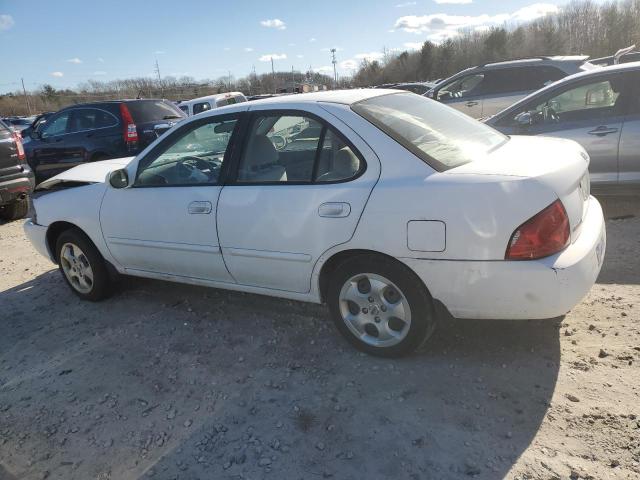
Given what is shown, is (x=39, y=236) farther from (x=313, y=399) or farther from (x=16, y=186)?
(x=16, y=186)

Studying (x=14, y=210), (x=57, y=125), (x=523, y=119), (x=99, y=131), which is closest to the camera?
(x=523, y=119)

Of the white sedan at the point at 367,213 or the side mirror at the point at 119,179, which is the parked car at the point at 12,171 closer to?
the white sedan at the point at 367,213

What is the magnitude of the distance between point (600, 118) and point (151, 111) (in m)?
7.27

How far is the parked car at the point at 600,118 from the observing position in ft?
17.1

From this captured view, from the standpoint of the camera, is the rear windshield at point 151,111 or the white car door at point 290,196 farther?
the rear windshield at point 151,111

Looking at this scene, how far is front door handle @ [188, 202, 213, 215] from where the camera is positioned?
3444 millimetres

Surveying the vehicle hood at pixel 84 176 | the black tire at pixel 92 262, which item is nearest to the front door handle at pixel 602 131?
the vehicle hood at pixel 84 176

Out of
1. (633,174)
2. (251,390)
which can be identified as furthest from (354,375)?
(633,174)

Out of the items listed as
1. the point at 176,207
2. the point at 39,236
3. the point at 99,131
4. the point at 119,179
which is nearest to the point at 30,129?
the point at 99,131

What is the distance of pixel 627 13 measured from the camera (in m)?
54.7

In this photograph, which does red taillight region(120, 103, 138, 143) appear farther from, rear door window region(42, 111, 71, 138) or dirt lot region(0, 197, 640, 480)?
dirt lot region(0, 197, 640, 480)

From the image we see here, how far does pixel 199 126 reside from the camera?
146 inches

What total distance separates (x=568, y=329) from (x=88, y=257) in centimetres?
375

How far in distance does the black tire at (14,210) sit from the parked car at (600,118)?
25.0 feet
